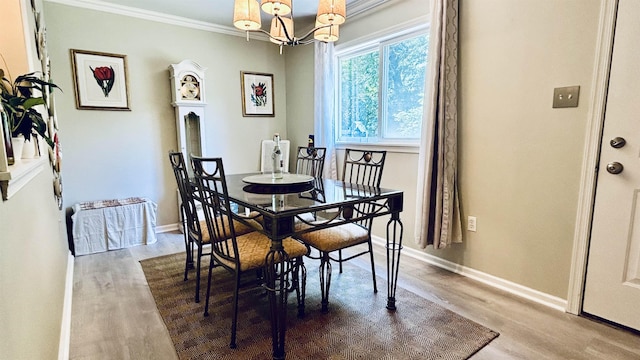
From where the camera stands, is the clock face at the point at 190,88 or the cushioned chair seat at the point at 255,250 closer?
the cushioned chair seat at the point at 255,250

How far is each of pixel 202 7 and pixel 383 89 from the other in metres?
1.98

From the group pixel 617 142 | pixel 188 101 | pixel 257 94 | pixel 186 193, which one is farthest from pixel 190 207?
pixel 617 142

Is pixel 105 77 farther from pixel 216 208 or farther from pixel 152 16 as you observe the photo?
pixel 216 208

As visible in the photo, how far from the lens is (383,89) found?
124 inches

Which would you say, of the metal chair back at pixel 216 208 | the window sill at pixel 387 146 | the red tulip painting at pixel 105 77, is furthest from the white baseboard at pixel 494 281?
the red tulip painting at pixel 105 77

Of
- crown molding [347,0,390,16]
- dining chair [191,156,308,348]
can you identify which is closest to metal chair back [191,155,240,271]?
dining chair [191,156,308,348]

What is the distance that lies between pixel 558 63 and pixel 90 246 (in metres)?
3.95

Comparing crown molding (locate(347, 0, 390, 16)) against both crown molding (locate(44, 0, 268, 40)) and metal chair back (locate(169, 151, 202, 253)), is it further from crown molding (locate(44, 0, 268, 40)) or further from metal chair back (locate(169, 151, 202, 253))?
metal chair back (locate(169, 151, 202, 253))

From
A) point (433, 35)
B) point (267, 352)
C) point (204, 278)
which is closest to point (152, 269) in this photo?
point (204, 278)

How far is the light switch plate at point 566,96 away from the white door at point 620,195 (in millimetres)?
154

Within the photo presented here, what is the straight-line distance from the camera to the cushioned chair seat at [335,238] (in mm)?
2010

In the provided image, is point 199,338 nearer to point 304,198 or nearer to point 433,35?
point 304,198

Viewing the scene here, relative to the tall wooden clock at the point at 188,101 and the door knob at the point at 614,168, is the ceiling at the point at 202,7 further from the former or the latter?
the door knob at the point at 614,168

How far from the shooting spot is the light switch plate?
1892 mm
